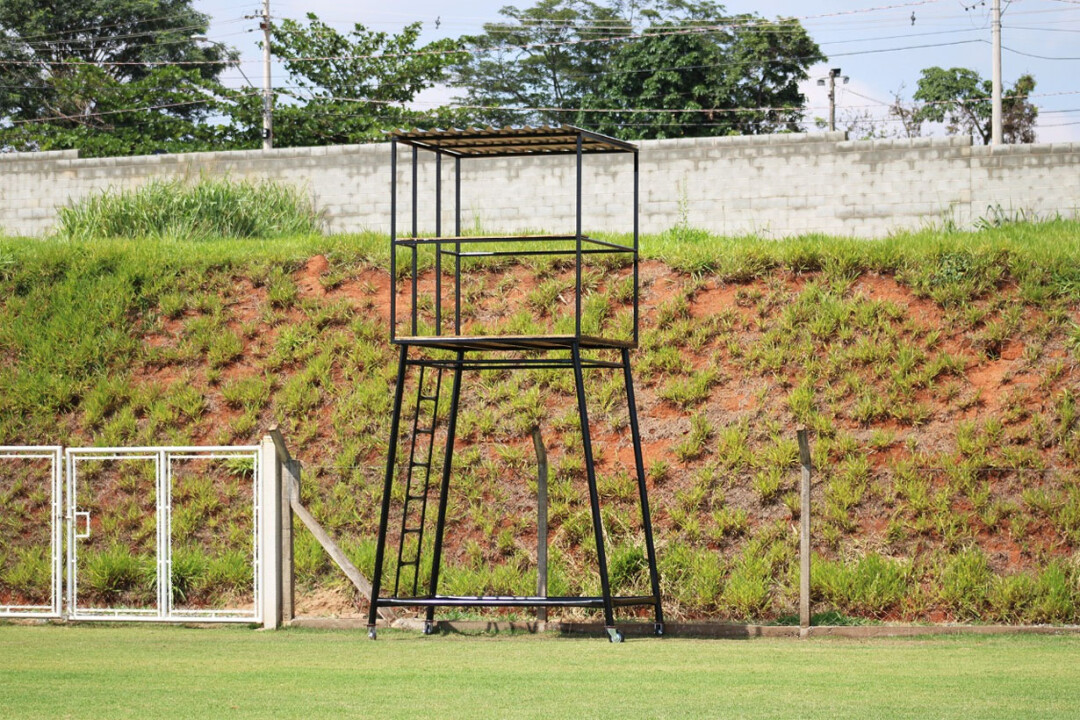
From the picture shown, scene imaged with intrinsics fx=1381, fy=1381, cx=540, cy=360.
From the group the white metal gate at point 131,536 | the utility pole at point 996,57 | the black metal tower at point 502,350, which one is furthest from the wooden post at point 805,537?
the utility pole at point 996,57

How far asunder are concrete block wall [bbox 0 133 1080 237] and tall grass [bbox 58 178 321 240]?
332 millimetres

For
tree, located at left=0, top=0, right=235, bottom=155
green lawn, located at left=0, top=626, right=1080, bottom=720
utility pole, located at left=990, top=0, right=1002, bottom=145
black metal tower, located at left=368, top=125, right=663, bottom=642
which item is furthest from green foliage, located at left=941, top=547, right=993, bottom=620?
tree, located at left=0, top=0, right=235, bottom=155

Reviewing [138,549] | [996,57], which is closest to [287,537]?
[138,549]

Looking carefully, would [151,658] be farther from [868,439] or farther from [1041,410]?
[1041,410]

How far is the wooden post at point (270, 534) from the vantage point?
40.0 ft

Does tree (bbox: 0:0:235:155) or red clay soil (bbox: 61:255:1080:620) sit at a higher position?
tree (bbox: 0:0:235:155)

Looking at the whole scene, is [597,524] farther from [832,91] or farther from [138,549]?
[832,91]

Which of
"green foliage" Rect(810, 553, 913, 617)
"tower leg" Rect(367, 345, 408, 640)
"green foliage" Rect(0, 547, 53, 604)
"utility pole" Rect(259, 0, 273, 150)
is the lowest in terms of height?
"green foliage" Rect(0, 547, 53, 604)

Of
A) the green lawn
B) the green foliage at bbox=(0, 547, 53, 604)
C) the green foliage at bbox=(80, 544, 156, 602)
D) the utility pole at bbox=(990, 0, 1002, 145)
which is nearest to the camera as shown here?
the green lawn

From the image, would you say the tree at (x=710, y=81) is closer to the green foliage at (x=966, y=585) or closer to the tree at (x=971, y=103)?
the tree at (x=971, y=103)

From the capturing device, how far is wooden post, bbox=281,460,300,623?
1232 centimetres

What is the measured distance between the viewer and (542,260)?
17984 mm

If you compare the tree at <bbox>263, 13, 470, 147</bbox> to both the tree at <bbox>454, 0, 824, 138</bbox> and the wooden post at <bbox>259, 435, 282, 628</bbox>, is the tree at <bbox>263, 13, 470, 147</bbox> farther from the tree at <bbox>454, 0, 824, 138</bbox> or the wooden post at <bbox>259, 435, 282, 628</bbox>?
the wooden post at <bbox>259, 435, 282, 628</bbox>

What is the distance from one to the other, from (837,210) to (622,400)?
5706 mm
